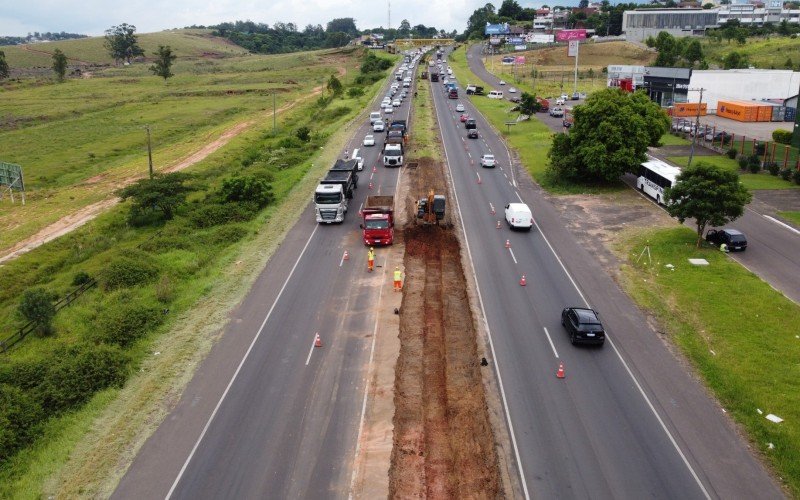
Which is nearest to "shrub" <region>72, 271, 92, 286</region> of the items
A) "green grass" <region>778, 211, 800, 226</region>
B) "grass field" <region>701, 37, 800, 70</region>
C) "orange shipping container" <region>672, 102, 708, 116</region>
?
"green grass" <region>778, 211, 800, 226</region>

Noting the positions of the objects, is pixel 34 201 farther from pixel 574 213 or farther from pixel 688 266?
pixel 688 266

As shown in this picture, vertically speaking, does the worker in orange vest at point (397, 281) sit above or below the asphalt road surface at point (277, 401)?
above

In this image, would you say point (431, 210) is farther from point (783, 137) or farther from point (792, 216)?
point (783, 137)

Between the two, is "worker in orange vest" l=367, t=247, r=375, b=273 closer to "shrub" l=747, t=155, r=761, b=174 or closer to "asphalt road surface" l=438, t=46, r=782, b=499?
"asphalt road surface" l=438, t=46, r=782, b=499

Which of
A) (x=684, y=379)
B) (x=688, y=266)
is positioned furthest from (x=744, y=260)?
(x=684, y=379)

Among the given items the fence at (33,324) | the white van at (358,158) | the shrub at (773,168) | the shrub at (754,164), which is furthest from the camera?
the white van at (358,158)

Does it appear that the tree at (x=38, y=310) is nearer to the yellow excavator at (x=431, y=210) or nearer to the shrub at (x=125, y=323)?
the shrub at (x=125, y=323)

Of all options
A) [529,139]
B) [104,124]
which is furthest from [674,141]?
[104,124]

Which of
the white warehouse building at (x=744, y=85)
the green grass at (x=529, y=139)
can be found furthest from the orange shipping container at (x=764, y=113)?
the green grass at (x=529, y=139)
